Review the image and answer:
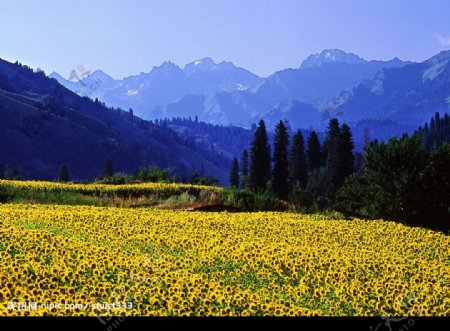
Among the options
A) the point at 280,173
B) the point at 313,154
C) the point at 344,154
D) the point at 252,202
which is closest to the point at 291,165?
the point at 313,154

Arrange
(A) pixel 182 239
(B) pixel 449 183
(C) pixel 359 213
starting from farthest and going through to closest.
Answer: (C) pixel 359 213
(B) pixel 449 183
(A) pixel 182 239

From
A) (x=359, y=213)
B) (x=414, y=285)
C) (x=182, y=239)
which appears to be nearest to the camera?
(x=414, y=285)

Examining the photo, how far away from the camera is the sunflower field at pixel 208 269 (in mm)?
7633

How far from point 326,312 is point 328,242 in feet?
20.8

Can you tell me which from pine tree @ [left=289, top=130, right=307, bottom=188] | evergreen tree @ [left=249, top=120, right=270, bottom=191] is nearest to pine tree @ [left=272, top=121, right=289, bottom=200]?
evergreen tree @ [left=249, top=120, right=270, bottom=191]

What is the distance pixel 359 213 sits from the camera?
24094mm

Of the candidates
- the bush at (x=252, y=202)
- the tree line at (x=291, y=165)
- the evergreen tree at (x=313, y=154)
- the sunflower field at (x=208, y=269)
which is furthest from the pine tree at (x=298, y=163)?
the sunflower field at (x=208, y=269)

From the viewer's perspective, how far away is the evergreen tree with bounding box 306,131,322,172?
10931 centimetres

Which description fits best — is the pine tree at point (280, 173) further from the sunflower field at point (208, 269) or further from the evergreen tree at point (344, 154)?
the sunflower field at point (208, 269)

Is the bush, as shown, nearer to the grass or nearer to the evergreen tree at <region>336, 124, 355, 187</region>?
the grass

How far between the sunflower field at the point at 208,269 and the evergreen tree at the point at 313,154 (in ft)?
310

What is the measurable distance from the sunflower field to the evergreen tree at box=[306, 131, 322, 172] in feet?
310
